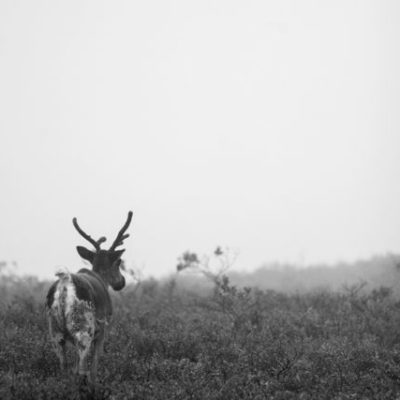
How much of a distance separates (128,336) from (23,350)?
2.15 metres

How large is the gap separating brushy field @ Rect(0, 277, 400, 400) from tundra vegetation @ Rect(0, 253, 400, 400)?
0.02 metres

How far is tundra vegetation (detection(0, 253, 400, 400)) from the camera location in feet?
22.2

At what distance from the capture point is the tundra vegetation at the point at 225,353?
676 centimetres

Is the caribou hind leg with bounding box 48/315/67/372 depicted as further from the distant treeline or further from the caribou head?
the distant treeline

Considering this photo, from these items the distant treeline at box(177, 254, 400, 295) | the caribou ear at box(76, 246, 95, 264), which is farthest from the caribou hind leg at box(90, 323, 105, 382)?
the distant treeline at box(177, 254, 400, 295)

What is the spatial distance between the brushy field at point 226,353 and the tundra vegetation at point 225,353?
2cm

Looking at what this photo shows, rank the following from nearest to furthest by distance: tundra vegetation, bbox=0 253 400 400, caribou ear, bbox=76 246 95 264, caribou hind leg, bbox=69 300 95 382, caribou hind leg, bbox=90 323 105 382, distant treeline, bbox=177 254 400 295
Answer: caribou hind leg, bbox=69 300 95 382, caribou hind leg, bbox=90 323 105 382, tundra vegetation, bbox=0 253 400 400, caribou ear, bbox=76 246 95 264, distant treeline, bbox=177 254 400 295

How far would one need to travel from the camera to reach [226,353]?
887cm

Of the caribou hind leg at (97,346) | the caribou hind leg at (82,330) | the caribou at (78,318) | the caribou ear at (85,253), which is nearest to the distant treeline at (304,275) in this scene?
the caribou ear at (85,253)

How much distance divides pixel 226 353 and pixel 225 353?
0.02 meters

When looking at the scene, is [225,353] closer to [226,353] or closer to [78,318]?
[226,353]

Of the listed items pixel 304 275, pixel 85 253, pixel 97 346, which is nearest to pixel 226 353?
pixel 97 346

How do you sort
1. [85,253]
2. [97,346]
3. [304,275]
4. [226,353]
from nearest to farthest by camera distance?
[97,346] < [85,253] < [226,353] < [304,275]

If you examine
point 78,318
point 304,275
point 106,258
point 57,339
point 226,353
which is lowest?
point 226,353
